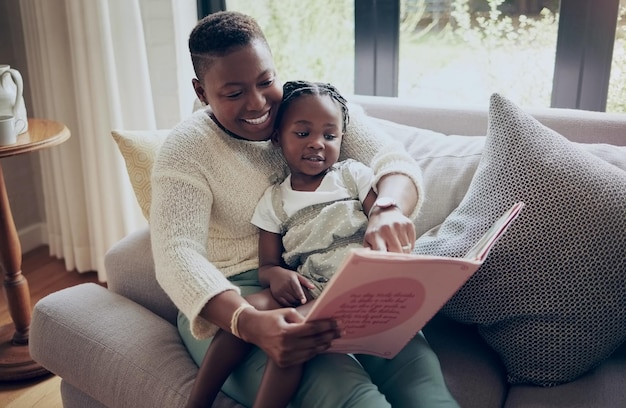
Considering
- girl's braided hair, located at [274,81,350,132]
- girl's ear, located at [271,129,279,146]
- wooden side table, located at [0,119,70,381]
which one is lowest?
wooden side table, located at [0,119,70,381]

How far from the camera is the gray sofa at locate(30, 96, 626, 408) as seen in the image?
1334mm

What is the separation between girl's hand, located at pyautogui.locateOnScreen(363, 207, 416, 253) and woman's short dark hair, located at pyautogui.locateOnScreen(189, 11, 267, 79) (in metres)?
0.44

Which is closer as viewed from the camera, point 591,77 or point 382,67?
point 591,77

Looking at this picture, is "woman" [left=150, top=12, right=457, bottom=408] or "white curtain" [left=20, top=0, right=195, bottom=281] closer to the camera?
"woman" [left=150, top=12, right=457, bottom=408]

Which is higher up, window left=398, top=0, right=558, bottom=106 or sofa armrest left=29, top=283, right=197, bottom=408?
window left=398, top=0, right=558, bottom=106

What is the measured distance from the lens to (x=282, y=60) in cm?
276

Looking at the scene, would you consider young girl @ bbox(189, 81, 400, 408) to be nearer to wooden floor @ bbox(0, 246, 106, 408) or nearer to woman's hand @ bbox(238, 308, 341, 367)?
woman's hand @ bbox(238, 308, 341, 367)

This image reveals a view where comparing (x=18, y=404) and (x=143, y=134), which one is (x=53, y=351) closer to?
(x=143, y=134)

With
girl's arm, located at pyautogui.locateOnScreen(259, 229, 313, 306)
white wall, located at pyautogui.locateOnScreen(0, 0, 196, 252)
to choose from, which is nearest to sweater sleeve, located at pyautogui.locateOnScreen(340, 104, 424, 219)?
girl's arm, located at pyautogui.locateOnScreen(259, 229, 313, 306)

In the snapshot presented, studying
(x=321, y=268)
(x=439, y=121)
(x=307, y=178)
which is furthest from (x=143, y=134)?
(x=439, y=121)

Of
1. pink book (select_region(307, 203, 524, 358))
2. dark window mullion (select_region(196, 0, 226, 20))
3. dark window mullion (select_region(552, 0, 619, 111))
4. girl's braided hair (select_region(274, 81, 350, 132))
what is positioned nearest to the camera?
pink book (select_region(307, 203, 524, 358))

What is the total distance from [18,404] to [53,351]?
2.43 ft

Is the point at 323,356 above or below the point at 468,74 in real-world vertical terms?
below

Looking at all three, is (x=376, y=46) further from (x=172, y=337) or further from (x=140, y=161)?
(x=172, y=337)
